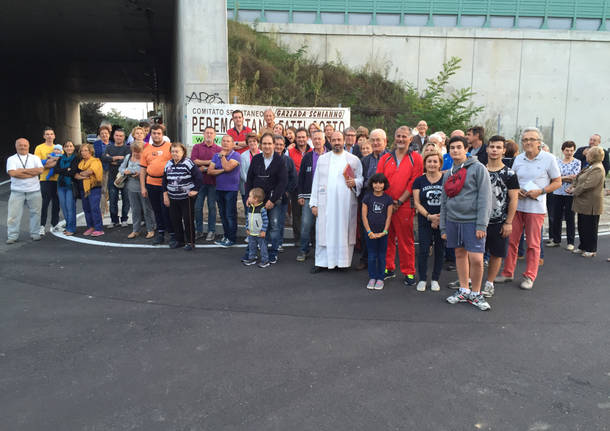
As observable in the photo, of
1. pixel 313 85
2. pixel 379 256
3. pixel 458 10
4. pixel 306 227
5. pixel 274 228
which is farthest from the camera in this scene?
pixel 458 10

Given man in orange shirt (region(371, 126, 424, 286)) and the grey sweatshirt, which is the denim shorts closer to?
the grey sweatshirt

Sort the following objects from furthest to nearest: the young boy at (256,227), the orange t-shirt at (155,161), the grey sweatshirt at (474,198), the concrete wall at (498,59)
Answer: the concrete wall at (498,59)
the orange t-shirt at (155,161)
the young boy at (256,227)
the grey sweatshirt at (474,198)

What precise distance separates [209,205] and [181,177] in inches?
36.2

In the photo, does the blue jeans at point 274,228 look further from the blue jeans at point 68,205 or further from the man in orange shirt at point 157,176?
the blue jeans at point 68,205

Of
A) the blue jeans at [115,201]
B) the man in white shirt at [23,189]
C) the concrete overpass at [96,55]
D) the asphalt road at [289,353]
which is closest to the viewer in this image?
the asphalt road at [289,353]

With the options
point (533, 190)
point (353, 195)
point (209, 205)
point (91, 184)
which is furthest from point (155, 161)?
point (533, 190)

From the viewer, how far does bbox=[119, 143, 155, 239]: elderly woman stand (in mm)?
8305

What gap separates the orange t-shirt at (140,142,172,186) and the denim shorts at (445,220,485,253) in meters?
4.91

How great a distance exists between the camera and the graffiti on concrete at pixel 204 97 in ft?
38.8

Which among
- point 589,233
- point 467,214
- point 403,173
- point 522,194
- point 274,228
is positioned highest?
point 403,173

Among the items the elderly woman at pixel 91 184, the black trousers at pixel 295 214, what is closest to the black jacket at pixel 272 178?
the black trousers at pixel 295 214

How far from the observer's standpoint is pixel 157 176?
7.85 m

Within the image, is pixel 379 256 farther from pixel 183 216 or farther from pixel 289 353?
pixel 183 216

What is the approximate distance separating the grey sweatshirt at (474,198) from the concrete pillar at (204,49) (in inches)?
320
